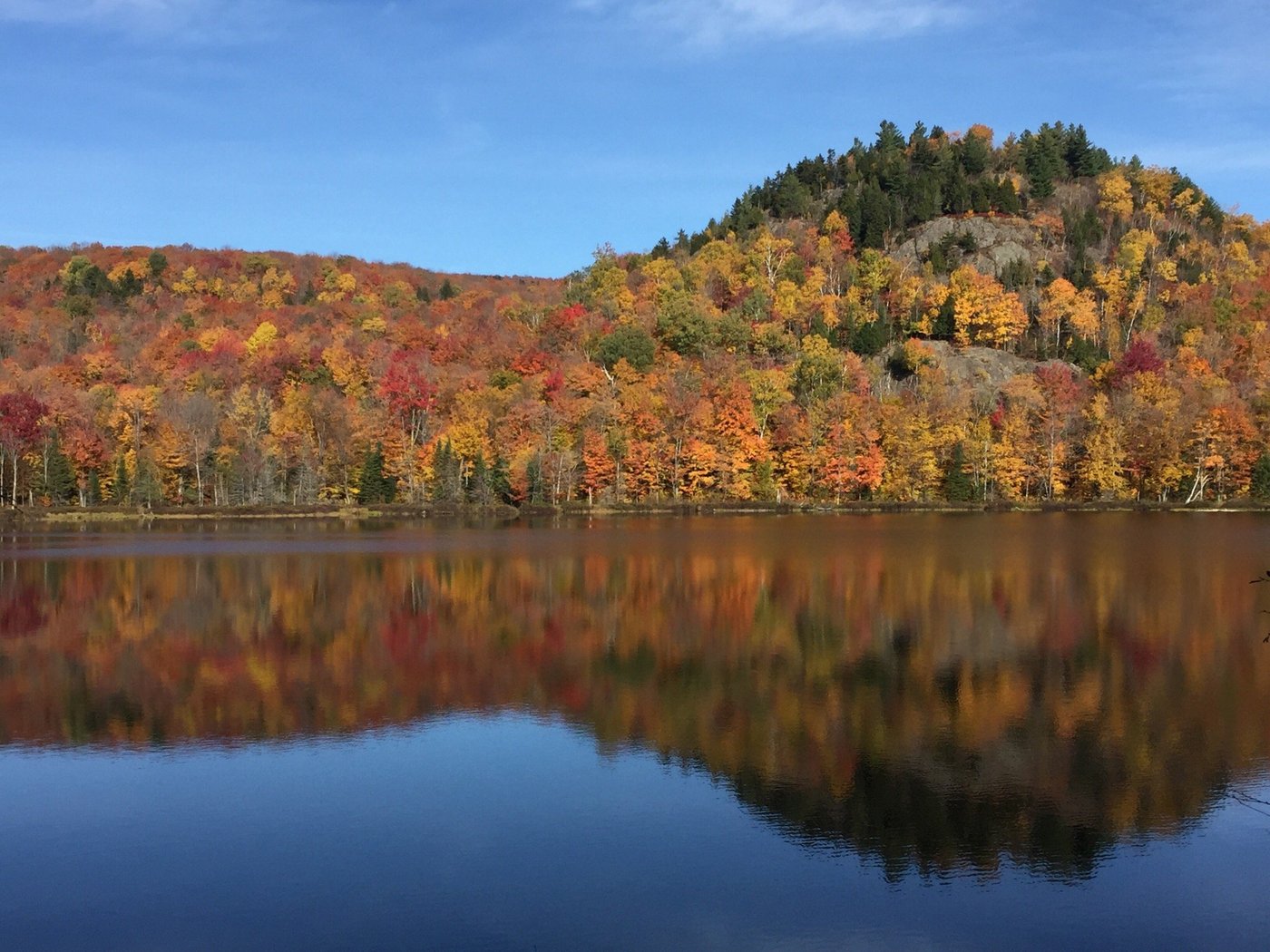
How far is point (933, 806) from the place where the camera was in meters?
12.5

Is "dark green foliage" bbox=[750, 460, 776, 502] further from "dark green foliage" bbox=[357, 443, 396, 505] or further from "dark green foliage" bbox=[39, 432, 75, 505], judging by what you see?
"dark green foliage" bbox=[39, 432, 75, 505]

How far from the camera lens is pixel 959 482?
80.4 metres

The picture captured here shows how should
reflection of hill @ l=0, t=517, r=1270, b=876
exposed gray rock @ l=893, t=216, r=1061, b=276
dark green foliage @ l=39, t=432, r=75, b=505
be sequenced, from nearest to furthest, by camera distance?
reflection of hill @ l=0, t=517, r=1270, b=876 < dark green foliage @ l=39, t=432, r=75, b=505 < exposed gray rock @ l=893, t=216, r=1061, b=276

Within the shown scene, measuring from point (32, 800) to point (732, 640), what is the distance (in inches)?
514

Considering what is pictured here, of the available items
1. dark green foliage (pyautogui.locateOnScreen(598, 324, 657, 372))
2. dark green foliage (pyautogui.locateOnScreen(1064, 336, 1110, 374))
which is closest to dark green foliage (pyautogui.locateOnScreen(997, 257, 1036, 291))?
dark green foliage (pyautogui.locateOnScreen(1064, 336, 1110, 374))

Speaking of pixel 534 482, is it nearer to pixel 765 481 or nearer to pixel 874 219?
pixel 765 481

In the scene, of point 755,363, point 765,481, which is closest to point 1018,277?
point 755,363

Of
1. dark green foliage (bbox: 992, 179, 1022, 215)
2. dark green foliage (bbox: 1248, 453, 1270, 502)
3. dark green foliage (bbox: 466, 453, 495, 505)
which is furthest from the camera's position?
dark green foliage (bbox: 992, 179, 1022, 215)

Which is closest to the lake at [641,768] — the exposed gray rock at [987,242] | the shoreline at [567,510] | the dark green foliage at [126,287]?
the shoreline at [567,510]

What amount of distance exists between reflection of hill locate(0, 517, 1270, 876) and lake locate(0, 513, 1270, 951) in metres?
0.09

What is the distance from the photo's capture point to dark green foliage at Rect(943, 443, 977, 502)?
80.1 m

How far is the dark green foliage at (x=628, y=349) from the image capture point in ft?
297

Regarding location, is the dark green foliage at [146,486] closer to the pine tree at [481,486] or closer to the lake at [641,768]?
the pine tree at [481,486]

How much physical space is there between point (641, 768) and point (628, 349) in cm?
7745
